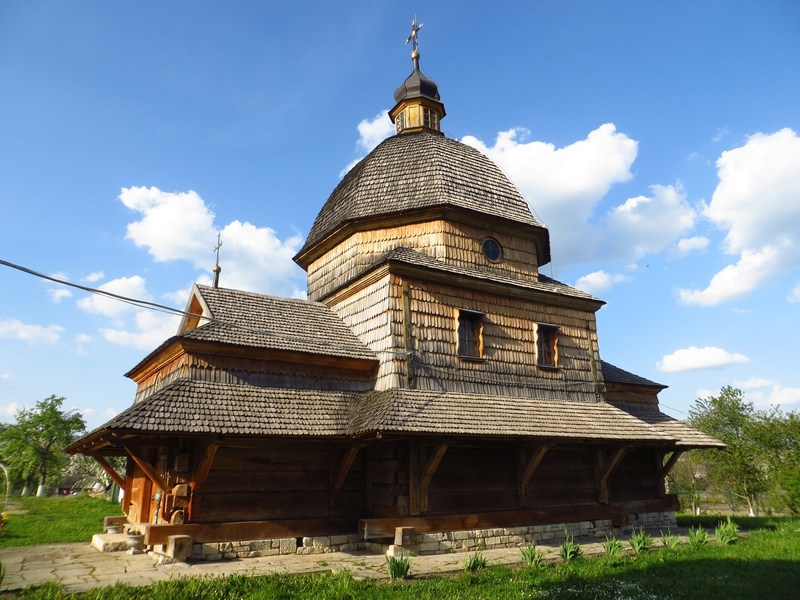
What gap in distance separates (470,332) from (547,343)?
2403mm

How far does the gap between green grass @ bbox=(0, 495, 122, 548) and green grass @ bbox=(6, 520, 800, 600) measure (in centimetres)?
659

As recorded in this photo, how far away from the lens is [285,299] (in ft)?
44.1

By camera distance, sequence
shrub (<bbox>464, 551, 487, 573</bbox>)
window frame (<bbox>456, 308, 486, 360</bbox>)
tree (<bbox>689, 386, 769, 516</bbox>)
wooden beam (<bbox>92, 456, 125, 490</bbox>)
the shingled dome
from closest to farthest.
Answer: shrub (<bbox>464, 551, 487, 573</bbox>) → wooden beam (<bbox>92, 456, 125, 490</bbox>) → window frame (<bbox>456, 308, 486, 360</bbox>) → the shingled dome → tree (<bbox>689, 386, 769, 516</bbox>)

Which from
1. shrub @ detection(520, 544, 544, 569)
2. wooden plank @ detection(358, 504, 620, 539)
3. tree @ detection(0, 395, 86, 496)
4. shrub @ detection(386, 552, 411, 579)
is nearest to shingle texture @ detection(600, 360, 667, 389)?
wooden plank @ detection(358, 504, 620, 539)

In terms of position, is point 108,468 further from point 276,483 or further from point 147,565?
point 276,483

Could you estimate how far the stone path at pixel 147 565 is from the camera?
7.27 meters

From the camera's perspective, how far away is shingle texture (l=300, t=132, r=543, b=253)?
13742 millimetres

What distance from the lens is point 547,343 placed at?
13617 mm

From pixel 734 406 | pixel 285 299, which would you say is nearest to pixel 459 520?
pixel 285 299

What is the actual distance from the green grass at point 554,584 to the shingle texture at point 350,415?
7.81 feet

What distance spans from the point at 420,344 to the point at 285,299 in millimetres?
3890

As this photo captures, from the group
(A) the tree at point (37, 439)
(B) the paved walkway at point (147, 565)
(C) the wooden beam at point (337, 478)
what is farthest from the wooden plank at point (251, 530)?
(A) the tree at point (37, 439)

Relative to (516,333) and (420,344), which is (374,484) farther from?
(516,333)

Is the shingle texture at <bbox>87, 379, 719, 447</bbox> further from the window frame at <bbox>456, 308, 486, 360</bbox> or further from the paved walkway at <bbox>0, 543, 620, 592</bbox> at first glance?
the paved walkway at <bbox>0, 543, 620, 592</bbox>
